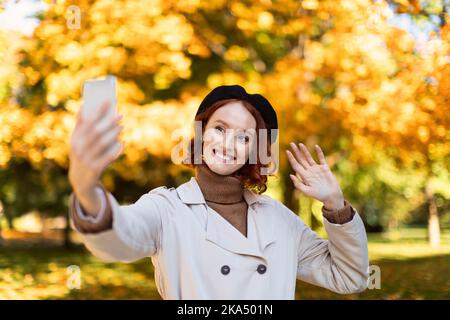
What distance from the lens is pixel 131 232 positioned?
137cm

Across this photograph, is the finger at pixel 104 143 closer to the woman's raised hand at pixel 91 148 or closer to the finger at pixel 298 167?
the woman's raised hand at pixel 91 148

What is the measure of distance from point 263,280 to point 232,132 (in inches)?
16.9

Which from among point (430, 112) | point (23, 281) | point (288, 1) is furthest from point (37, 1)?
point (430, 112)

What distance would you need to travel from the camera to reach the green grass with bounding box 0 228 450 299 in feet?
19.1

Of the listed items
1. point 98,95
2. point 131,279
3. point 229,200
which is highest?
point 98,95

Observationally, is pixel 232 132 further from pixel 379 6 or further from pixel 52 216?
pixel 52 216

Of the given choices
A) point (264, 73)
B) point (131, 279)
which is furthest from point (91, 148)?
point (131, 279)

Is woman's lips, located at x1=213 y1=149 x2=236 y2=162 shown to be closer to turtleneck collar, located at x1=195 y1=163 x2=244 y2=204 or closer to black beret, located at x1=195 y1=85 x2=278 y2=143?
turtleneck collar, located at x1=195 y1=163 x2=244 y2=204

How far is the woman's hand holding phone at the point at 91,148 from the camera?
115 centimetres

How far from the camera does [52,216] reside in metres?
11.8

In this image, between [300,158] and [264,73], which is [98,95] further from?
[264,73]

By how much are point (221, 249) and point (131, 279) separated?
19.1 ft
